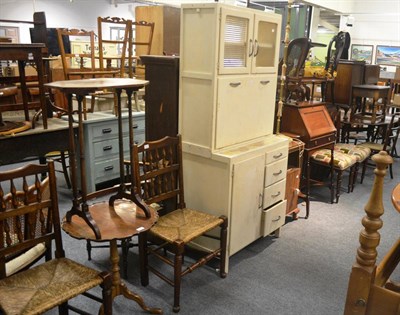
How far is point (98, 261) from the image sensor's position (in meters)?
2.88

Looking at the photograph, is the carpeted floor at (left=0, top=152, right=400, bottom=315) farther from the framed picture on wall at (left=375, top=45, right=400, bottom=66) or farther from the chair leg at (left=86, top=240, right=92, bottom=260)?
the framed picture on wall at (left=375, top=45, right=400, bottom=66)

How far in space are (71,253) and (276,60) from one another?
2184 millimetres

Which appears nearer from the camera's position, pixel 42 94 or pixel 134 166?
pixel 134 166

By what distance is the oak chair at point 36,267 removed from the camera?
167 cm

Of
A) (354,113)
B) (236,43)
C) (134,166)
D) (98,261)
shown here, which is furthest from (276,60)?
(354,113)

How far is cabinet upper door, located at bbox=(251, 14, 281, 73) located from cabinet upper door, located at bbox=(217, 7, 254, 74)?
77mm

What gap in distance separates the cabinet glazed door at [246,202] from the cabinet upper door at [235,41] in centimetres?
65

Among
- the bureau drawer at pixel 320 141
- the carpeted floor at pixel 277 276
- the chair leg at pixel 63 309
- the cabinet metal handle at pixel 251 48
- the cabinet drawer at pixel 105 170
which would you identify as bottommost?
the carpeted floor at pixel 277 276

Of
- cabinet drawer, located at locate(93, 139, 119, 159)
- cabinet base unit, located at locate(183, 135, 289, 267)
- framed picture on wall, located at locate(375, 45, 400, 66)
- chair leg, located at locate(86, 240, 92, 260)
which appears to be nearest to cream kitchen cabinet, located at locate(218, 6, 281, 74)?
cabinet base unit, located at locate(183, 135, 289, 267)

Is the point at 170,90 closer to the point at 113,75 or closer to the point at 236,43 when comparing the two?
the point at 236,43

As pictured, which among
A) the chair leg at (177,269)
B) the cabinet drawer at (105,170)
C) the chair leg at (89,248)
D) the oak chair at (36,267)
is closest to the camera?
the oak chair at (36,267)

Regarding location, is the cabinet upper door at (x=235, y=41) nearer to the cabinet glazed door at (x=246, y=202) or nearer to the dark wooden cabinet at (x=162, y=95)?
the dark wooden cabinet at (x=162, y=95)

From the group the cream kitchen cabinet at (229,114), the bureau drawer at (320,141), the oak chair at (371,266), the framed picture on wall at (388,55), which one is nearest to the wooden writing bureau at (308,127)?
the bureau drawer at (320,141)

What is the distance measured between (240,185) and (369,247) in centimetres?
130
